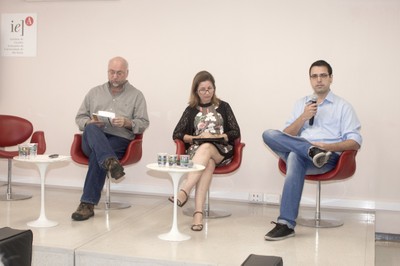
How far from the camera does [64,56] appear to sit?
6.04 metres

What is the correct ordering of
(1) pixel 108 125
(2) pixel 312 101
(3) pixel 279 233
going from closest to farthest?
(3) pixel 279 233 < (2) pixel 312 101 < (1) pixel 108 125

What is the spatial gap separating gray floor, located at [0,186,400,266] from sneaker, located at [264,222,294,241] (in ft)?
0.17

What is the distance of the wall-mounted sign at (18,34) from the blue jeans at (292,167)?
3.16 metres

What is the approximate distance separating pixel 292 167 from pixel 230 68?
5.50 ft

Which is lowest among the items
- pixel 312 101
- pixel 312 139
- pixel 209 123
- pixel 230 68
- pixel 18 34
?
pixel 312 139

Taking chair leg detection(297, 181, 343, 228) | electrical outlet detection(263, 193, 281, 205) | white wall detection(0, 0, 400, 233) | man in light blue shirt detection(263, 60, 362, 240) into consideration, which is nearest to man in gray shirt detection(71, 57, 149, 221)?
white wall detection(0, 0, 400, 233)

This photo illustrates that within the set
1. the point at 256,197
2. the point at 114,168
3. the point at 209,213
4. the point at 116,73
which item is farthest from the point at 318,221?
the point at 116,73

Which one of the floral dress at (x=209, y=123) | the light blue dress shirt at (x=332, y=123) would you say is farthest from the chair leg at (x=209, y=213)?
the light blue dress shirt at (x=332, y=123)

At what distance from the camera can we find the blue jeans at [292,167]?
3979 mm

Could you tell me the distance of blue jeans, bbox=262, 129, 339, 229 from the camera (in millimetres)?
3979

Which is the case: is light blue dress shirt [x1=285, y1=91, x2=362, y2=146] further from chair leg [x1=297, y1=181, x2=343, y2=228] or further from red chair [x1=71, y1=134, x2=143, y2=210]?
red chair [x1=71, y1=134, x2=143, y2=210]

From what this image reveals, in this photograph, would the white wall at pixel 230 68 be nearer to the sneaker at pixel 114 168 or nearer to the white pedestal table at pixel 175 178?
the sneaker at pixel 114 168

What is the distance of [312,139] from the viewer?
441 cm

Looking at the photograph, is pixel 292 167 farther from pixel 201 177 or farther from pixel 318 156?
pixel 201 177
